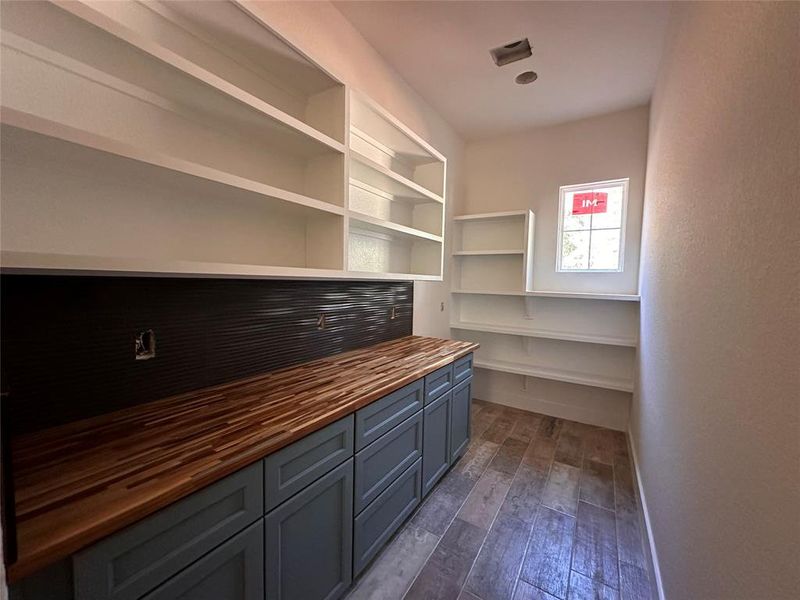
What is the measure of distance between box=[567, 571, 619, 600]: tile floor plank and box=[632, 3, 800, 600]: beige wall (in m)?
0.28

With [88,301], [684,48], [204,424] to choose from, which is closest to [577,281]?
[684,48]

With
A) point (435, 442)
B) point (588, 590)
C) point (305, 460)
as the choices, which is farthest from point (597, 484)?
point (305, 460)

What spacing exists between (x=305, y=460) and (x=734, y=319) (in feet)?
4.22

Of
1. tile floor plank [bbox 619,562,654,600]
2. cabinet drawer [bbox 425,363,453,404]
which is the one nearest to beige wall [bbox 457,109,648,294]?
cabinet drawer [bbox 425,363,453,404]

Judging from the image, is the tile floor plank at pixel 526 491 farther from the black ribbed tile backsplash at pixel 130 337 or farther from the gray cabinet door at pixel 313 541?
the black ribbed tile backsplash at pixel 130 337

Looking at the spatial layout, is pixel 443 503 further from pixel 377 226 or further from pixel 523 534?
pixel 377 226

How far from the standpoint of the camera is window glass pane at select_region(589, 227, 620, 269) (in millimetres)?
2852

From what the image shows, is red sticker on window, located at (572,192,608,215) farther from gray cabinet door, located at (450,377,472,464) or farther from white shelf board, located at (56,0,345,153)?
white shelf board, located at (56,0,345,153)

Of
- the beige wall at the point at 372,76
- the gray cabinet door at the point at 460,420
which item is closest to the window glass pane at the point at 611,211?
the beige wall at the point at 372,76

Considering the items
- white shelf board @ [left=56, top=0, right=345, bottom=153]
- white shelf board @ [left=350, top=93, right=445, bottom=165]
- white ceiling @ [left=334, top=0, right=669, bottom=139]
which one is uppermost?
white ceiling @ [left=334, top=0, right=669, bottom=139]

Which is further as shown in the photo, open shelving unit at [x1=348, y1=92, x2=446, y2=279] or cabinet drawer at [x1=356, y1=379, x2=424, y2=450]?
open shelving unit at [x1=348, y1=92, x2=446, y2=279]

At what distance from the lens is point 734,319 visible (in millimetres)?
760

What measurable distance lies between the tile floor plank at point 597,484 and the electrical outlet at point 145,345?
2513 mm

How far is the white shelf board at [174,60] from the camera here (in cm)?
76
